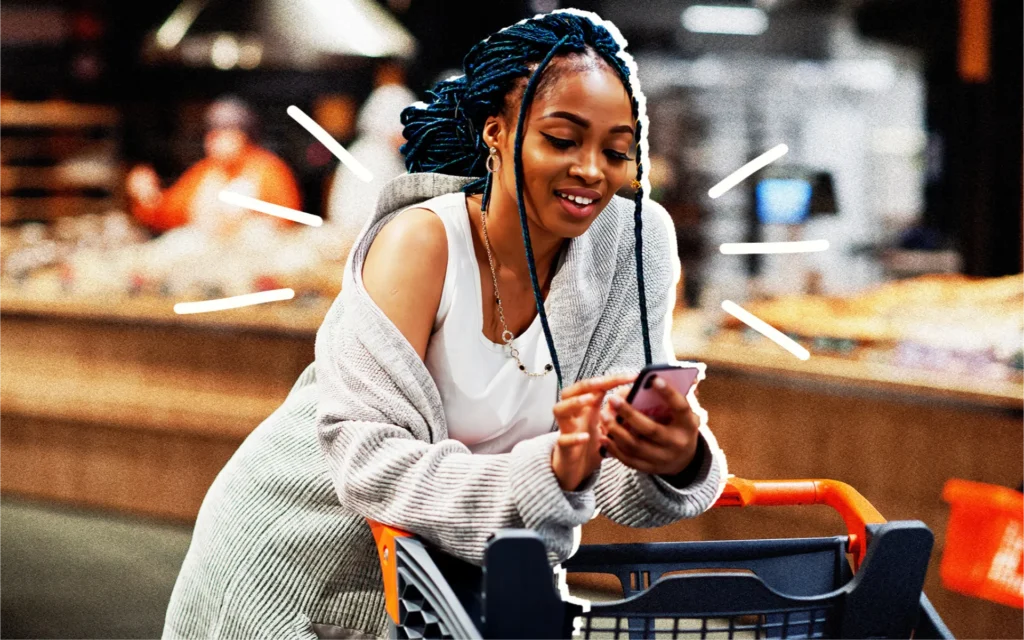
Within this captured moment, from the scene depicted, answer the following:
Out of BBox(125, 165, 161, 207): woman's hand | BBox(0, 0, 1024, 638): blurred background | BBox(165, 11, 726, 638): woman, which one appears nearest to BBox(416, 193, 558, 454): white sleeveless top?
BBox(165, 11, 726, 638): woman

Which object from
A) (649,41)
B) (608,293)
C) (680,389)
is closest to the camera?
(680,389)

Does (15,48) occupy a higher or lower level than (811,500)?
higher

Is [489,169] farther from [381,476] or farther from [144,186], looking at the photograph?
[144,186]

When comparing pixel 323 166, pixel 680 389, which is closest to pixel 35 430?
pixel 323 166

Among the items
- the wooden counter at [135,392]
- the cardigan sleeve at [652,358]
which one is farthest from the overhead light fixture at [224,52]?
the cardigan sleeve at [652,358]

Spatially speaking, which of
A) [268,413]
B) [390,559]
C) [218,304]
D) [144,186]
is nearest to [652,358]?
[390,559]

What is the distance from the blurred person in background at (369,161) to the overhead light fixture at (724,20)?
128 centimetres

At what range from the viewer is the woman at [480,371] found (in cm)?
121

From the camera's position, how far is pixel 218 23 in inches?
202

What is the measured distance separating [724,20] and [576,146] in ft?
9.56

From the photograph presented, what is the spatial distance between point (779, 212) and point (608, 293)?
2.34m

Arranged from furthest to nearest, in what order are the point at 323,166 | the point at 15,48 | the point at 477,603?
the point at 15,48
the point at 323,166
the point at 477,603

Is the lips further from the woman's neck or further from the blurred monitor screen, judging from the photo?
the blurred monitor screen

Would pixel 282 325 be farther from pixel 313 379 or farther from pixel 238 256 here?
pixel 313 379
